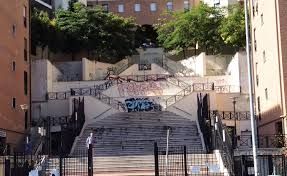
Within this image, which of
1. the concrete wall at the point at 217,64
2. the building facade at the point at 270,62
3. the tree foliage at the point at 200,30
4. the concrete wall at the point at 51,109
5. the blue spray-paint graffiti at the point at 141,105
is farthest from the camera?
the tree foliage at the point at 200,30

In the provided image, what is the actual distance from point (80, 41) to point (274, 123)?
3024 cm

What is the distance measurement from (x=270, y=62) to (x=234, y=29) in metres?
19.6

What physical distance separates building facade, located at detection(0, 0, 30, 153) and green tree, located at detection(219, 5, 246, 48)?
63.8 ft

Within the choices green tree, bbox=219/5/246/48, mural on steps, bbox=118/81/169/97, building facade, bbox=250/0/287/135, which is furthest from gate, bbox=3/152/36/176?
green tree, bbox=219/5/246/48

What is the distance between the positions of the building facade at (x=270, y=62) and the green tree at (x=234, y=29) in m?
11.5

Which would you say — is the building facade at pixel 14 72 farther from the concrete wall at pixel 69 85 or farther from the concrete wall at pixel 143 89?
the concrete wall at pixel 143 89

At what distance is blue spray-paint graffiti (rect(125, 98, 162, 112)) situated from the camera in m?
51.1

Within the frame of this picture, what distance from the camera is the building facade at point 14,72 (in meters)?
42.2

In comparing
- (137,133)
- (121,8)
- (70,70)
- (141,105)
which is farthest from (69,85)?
(121,8)

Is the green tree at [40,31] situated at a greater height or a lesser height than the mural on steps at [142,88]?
greater

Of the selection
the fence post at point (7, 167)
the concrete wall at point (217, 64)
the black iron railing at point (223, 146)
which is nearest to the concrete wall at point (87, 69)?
the concrete wall at point (217, 64)

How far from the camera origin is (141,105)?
52.0 meters

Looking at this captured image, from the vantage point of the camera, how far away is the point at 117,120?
47.6 meters

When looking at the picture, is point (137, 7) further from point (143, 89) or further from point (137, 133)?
point (137, 133)
